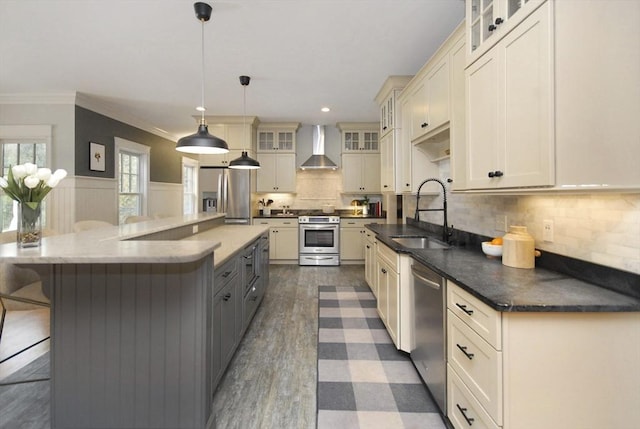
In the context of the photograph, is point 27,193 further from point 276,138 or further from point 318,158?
point 318,158

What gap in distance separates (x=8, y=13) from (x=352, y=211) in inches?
199

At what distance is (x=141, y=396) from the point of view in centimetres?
148

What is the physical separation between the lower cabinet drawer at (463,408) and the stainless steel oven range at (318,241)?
155 inches

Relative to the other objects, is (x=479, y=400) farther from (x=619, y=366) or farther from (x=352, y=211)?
(x=352, y=211)

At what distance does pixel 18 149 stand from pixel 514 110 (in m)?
5.75

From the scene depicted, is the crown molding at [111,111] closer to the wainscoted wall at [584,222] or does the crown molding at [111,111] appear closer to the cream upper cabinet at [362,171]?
the cream upper cabinet at [362,171]

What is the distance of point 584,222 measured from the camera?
1.42 meters

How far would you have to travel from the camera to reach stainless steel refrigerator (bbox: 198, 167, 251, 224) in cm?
527

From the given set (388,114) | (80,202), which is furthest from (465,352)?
(80,202)

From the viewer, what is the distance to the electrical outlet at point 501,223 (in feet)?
6.60

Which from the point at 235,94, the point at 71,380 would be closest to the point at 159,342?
the point at 71,380

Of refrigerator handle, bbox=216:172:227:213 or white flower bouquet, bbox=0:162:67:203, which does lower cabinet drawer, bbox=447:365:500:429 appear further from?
refrigerator handle, bbox=216:172:227:213

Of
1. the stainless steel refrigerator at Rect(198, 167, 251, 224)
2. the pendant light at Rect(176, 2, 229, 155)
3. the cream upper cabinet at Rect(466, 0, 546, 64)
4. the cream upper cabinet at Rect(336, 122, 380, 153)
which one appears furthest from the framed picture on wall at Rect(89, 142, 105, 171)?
the cream upper cabinet at Rect(466, 0, 546, 64)

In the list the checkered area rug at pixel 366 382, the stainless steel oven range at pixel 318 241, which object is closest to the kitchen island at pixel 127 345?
the checkered area rug at pixel 366 382
